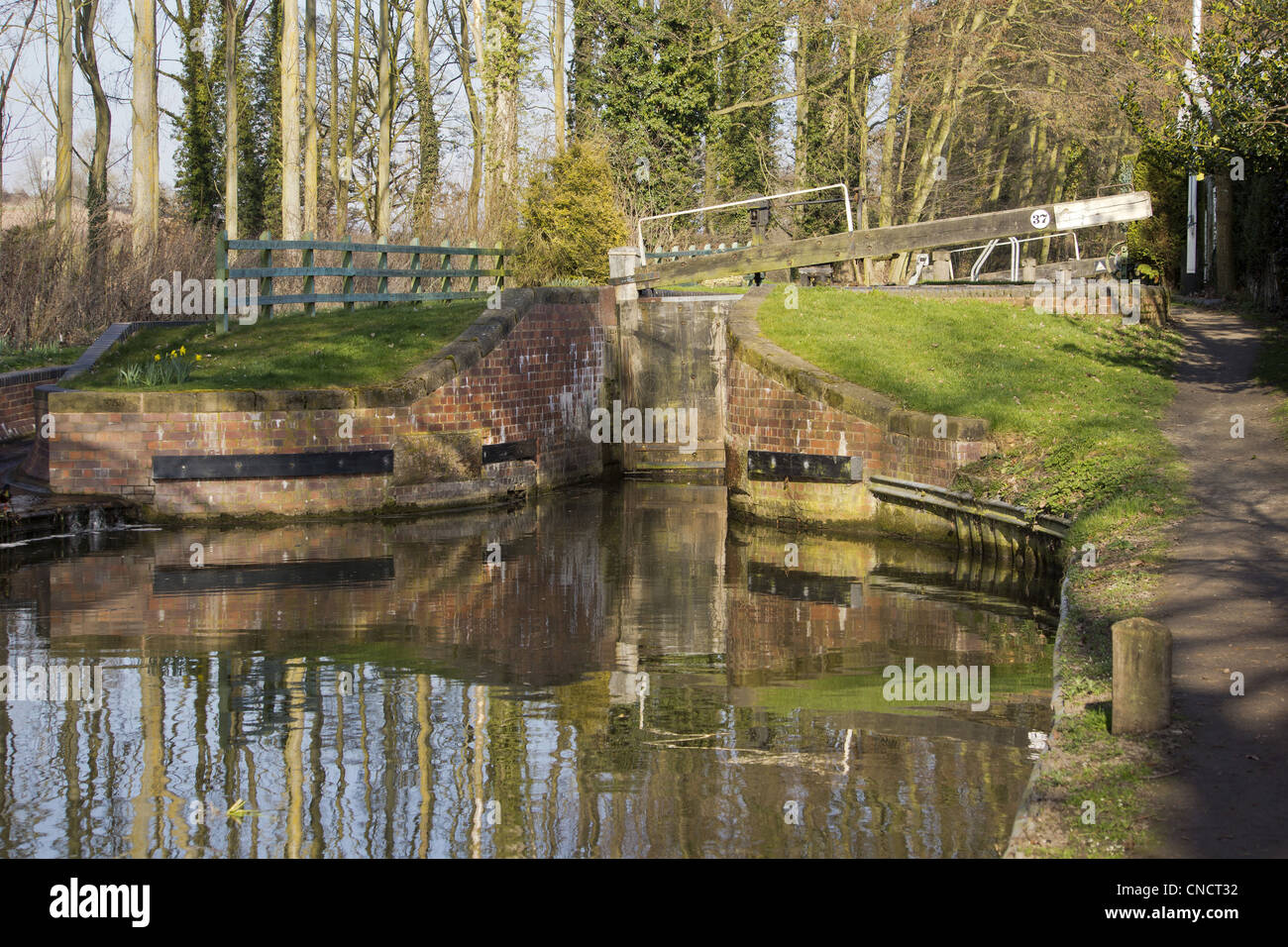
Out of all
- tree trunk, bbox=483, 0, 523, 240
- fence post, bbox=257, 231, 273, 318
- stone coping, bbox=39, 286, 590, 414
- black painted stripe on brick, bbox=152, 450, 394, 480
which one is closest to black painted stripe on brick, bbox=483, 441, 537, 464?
stone coping, bbox=39, 286, 590, 414

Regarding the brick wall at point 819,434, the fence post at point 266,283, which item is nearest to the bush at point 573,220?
the fence post at point 266,283

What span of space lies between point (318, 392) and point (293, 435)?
1.86 ft

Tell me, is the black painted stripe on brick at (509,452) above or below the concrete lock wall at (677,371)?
A: below

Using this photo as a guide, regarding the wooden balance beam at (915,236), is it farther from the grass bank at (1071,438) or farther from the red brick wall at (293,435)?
the red brick wall at (293,435)

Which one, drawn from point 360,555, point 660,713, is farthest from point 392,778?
point 360,555

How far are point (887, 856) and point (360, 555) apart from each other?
8579 millimetres

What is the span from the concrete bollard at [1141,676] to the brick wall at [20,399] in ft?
47.6

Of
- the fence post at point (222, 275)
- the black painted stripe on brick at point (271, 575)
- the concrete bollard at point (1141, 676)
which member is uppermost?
the fence post at point (222, 275)

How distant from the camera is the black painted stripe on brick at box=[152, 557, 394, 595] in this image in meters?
12.2

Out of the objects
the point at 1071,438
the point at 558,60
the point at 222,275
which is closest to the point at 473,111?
the point at 558,60

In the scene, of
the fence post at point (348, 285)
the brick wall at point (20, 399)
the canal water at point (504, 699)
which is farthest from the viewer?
the fence post at point (348, 285)

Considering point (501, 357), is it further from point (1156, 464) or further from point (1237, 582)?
point (1237, 582)

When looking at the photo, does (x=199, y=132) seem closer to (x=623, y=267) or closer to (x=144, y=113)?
(x=144, y=113)

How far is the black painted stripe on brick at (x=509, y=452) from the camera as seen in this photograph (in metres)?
17.3
